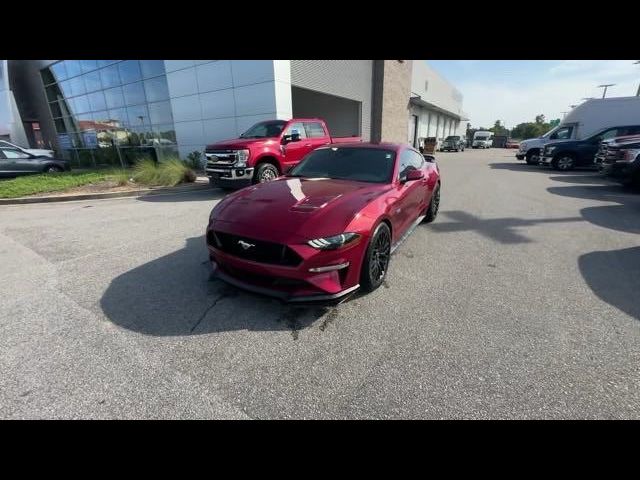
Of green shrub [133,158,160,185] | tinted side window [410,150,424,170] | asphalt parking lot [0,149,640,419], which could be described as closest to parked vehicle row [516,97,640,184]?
asphalt parking lot [0,149,640,419]

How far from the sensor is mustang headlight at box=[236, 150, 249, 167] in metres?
7.75

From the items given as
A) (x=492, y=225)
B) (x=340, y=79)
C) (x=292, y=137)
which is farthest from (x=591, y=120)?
(x=292, y=137)

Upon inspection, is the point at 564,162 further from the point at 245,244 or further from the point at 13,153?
the point at 13,153

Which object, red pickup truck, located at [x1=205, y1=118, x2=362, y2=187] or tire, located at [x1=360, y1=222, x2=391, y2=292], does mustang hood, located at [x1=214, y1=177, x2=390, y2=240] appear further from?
red pickup truck, located at [x1=205, y1=118, x2=362, y2=187]

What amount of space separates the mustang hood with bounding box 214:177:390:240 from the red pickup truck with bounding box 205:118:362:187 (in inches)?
162

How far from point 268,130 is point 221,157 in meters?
1.81

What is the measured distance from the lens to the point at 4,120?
2648 centimetres

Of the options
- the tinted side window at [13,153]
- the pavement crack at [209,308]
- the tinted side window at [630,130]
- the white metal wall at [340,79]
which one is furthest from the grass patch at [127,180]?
the tinted side window at [630,130]

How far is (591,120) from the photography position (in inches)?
727

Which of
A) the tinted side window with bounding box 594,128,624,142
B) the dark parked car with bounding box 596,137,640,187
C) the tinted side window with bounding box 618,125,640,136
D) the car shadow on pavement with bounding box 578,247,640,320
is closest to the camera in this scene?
the car shadow on pavement with bounding box 578,247,640,320
